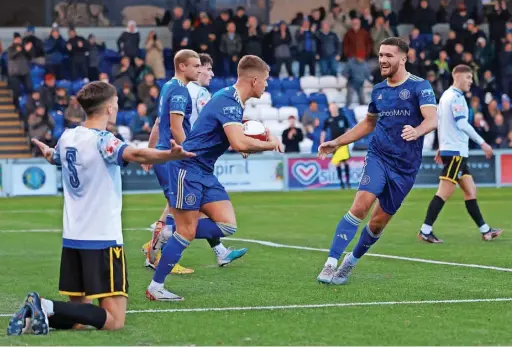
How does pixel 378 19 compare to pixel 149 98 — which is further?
pixel 378 19

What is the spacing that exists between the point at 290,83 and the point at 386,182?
23.8 metres

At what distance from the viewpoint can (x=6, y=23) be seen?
34844 millimetres

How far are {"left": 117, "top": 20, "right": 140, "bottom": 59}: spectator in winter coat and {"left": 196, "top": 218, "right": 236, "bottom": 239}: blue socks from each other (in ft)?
74.2

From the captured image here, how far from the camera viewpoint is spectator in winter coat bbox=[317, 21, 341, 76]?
34469mm

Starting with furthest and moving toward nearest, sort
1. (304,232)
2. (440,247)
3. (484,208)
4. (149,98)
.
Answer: (149,98) < (484,208) < (304,232) < (440,247)

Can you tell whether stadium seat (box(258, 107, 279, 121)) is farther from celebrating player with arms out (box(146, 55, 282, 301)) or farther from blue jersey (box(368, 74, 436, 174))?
celebrating player with arms out (box(146, 55, 282, 301))

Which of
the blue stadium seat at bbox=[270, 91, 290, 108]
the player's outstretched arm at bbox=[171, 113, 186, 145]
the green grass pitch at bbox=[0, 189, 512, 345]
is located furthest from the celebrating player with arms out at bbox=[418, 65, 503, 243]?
the blue stadium seat at bbox=[270, 91, 290, 108]

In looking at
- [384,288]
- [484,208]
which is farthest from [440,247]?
[484,208]

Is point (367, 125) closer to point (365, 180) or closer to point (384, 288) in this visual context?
point (365, 180)

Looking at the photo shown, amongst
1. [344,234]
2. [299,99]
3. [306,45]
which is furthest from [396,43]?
[306,45]

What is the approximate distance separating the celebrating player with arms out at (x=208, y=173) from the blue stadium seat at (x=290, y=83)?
79.6ft

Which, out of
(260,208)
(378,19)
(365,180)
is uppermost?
(378,19)

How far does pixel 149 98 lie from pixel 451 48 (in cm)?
952

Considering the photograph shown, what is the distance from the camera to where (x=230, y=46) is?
32812 mm
